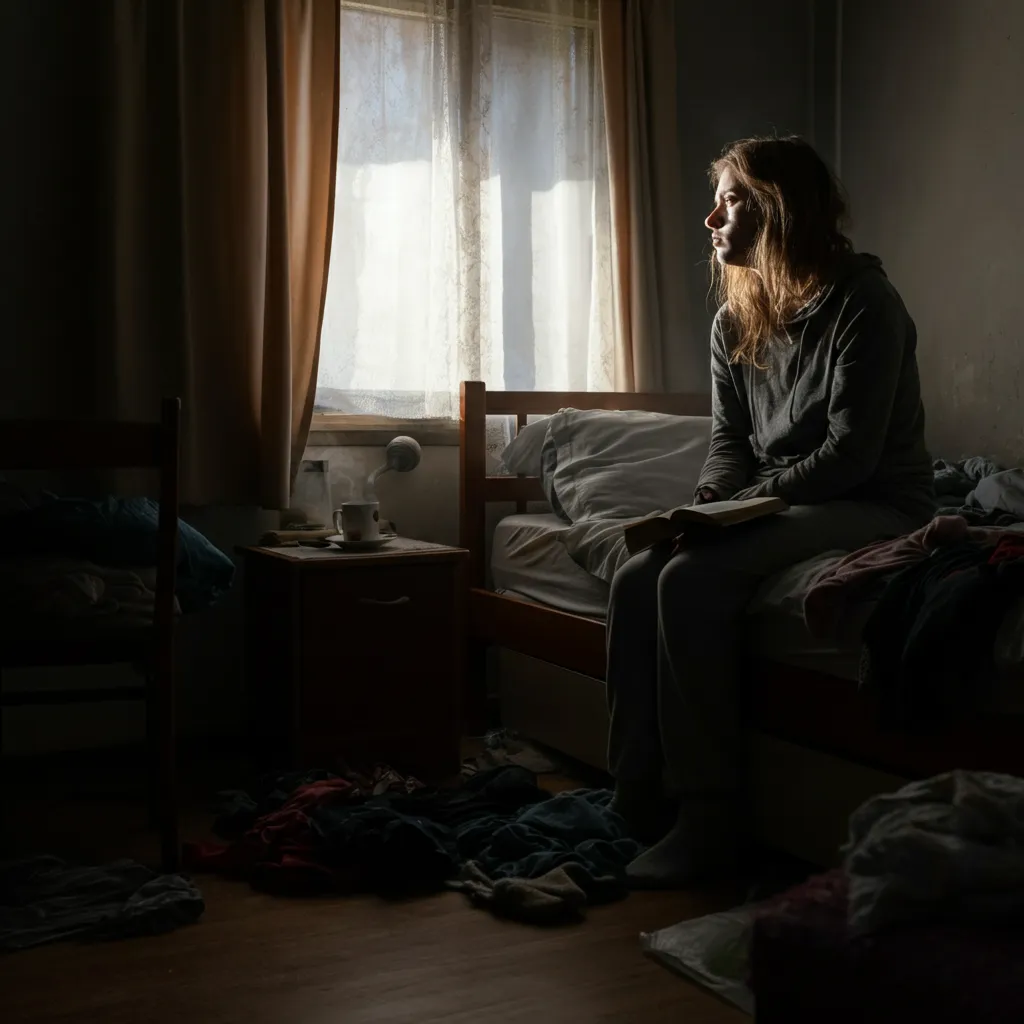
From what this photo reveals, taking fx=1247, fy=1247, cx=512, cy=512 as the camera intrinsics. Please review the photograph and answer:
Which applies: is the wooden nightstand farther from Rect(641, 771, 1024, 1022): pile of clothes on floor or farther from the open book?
Rect(641, 771, 1024, 1022): pile of clothes on floor

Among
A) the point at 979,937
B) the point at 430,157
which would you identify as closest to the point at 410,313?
the point at 430,157

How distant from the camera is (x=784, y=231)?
222 centimetres

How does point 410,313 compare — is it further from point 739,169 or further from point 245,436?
point 739,169

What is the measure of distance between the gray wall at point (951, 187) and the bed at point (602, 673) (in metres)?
0.67

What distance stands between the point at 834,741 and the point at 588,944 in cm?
45

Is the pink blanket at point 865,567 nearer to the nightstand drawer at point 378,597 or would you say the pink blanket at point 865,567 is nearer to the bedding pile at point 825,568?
the bedding pile at point 825,568

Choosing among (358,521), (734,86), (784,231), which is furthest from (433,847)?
(734,86)

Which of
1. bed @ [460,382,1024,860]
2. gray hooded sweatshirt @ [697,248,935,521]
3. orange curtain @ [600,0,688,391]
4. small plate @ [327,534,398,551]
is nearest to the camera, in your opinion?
bed @ [460,382,1024,860]

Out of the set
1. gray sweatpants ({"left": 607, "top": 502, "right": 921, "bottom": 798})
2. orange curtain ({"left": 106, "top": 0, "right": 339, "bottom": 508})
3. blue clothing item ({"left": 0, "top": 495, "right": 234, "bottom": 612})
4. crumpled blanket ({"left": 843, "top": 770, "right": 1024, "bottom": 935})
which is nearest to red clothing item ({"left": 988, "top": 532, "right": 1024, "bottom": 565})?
gray sweatpants ({"left": 607, "top": 502, "right": 921, "bottom": 798})

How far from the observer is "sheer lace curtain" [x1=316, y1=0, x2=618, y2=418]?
309 cm

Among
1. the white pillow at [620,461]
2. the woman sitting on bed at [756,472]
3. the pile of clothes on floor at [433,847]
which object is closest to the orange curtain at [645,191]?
the white pillow at [620,461]

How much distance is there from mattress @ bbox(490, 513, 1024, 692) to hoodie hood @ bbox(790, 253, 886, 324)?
0.47m

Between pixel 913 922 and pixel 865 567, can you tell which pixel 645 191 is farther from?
pixel 913 922

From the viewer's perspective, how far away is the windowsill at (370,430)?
3.10 metres
